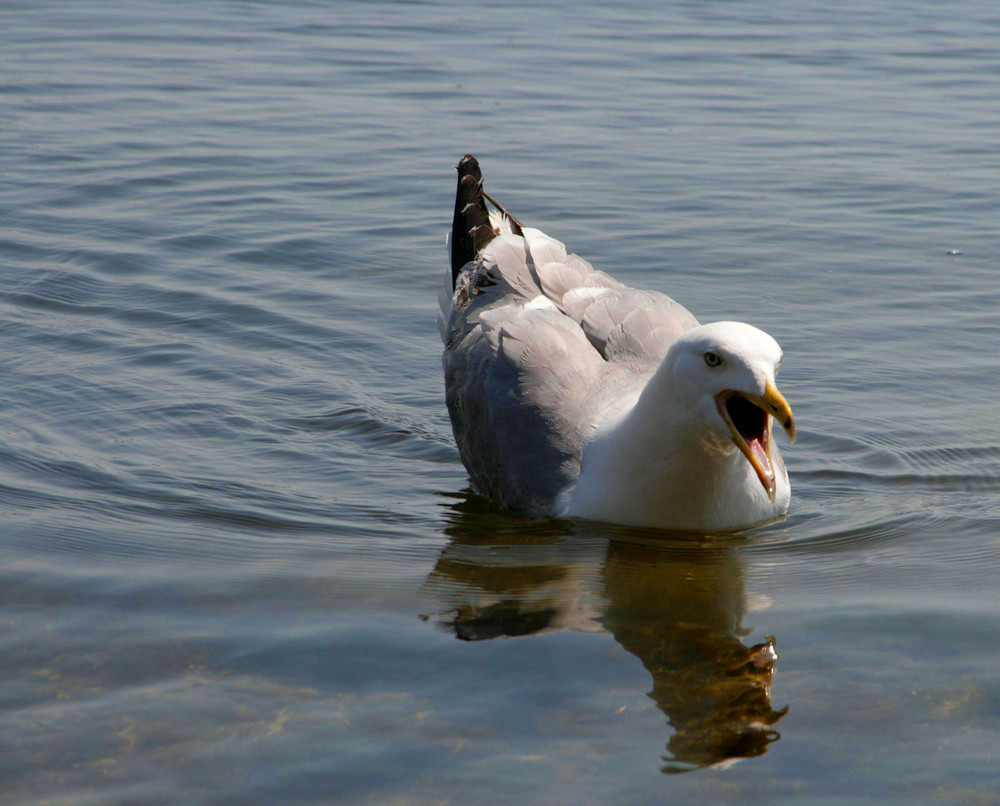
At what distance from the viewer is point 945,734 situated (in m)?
4.01

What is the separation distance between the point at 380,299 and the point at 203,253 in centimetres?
146

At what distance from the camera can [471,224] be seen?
7.54 m

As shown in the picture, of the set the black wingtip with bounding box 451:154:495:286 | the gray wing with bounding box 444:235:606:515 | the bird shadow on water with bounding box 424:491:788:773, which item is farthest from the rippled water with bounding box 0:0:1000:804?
the black wingtip with bounding box 451:154:495:286

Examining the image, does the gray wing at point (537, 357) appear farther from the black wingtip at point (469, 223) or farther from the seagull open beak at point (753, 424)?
the seagull open beak at point (753, 424)

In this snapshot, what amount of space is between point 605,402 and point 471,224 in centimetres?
198

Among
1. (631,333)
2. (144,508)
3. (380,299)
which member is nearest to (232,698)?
(144,508)

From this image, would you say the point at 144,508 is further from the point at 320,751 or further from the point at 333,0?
the point at 333,0

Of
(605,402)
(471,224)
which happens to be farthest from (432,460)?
(471,224)

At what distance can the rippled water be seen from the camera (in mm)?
3963

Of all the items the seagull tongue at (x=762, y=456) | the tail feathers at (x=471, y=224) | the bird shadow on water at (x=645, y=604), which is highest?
the tail feathers at (x=471, y=224)

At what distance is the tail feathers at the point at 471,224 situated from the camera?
7461 millimetres

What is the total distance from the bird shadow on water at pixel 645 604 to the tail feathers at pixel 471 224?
1.84 metres

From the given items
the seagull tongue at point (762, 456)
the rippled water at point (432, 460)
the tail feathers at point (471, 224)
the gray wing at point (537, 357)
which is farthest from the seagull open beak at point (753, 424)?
the tail feathers at point (471, 224)

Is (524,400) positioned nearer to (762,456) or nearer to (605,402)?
(605,402)
